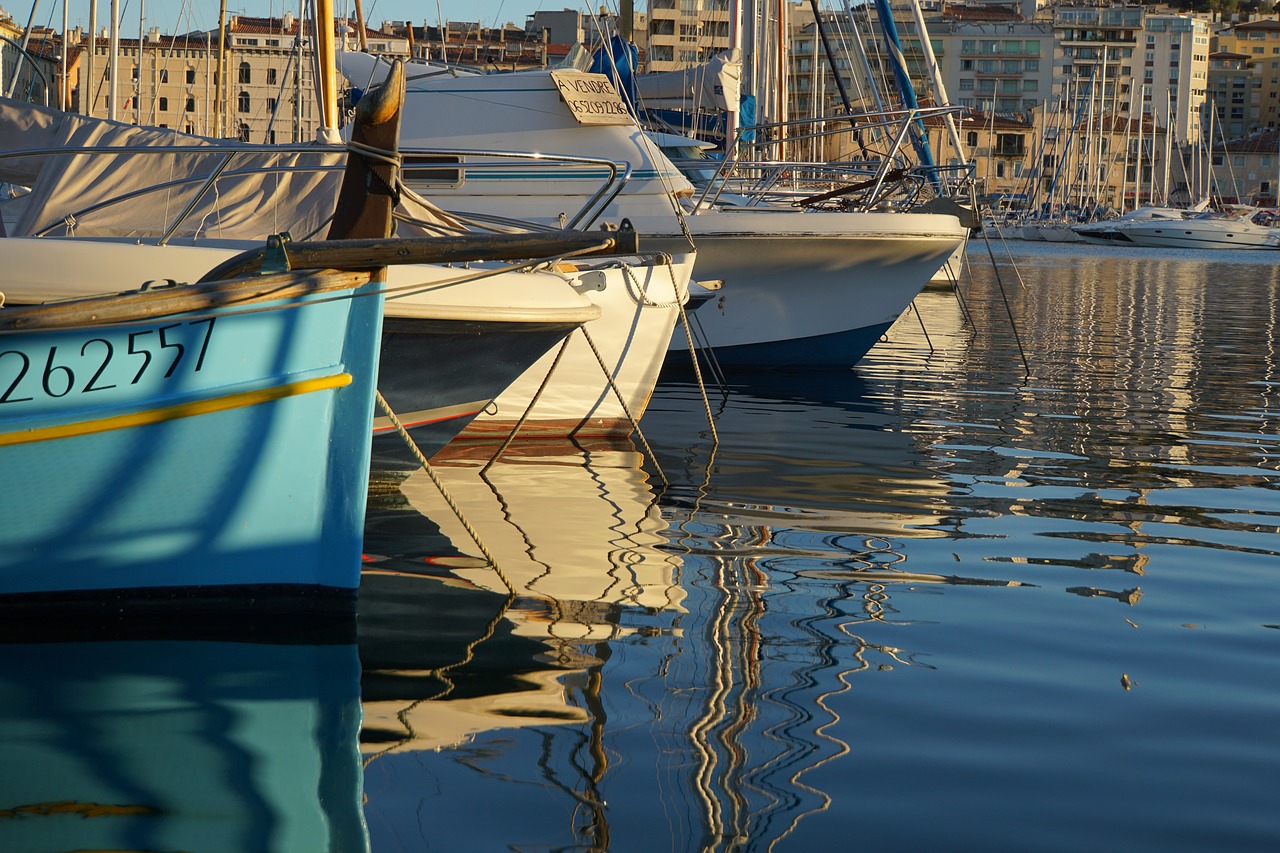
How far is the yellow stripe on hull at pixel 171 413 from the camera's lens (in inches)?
199

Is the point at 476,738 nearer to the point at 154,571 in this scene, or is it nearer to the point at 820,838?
the point at 820,838

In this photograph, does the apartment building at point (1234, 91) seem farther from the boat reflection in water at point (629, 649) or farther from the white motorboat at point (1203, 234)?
the boat reflection in water at point (629, 649)

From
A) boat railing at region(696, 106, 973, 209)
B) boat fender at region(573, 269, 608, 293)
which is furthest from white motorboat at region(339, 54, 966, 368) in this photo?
boat fender at region(573, 269, 608, 293)

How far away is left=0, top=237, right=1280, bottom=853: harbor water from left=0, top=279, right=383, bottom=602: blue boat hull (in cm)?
34

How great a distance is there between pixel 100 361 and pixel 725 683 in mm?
2307

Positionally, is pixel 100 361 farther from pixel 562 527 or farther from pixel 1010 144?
pixel 1010 144

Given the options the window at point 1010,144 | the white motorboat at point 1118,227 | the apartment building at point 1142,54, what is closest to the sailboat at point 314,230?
the white motorboat at point 1118,227

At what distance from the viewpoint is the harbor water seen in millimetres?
3758

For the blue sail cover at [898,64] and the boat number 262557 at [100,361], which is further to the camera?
the blue sail cover at [898,64]

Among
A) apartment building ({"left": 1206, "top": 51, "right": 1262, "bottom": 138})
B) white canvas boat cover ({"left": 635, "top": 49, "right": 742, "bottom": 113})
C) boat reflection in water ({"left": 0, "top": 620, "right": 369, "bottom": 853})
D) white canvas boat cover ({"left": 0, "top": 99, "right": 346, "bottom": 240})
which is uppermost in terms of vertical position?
apartment building ({"left": 1206, "top": 51, "right": 1262, "bottom": 138})

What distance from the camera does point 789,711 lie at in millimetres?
4590

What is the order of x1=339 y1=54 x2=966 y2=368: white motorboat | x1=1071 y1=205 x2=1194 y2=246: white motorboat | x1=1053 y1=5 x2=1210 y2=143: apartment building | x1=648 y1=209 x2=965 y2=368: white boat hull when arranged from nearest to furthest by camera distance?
x1=339 y1=54 x2=966 y2=368: white motorboat, x1=648 y1=209 x2=965 y2=368: white boat hull, x1=1071 y1=205 x2=1194 y2=246: white motorboat, x1=1053 y1=5 x2=1210 y2=143: apartment building

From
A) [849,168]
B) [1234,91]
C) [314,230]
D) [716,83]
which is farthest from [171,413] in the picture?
[1234,91]

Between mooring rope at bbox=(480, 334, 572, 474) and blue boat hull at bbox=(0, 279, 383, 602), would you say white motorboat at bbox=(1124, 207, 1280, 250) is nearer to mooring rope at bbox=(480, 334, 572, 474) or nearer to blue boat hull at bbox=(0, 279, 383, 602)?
mooring rope at bbox=(480, 334, 572, 474)
